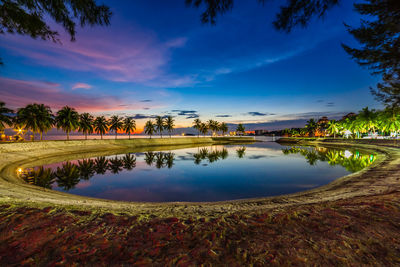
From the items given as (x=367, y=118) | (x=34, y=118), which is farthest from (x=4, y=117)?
(x=367, y=118)

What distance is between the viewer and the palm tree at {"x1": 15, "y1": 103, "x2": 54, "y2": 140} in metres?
45.3

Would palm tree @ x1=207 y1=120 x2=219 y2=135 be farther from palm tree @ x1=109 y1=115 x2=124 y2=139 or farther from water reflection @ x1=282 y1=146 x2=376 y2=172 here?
water reflection @ x1=282 y1=146 x2=376 y2=172

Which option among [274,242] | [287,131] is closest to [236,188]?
[274,242]

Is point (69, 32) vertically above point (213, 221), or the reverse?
point (69, 32)

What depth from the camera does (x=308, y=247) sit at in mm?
3316

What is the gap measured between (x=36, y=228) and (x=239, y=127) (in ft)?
576

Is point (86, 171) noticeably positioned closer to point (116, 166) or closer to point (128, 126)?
point (116, 166)

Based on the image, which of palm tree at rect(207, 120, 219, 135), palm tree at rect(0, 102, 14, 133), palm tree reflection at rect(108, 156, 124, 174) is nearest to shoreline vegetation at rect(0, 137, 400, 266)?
palm tree reflection at rect(108, 156, 124, 174)

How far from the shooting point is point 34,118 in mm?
46250

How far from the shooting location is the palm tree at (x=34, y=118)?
45.3m

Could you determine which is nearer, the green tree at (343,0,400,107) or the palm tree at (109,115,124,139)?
the green tree at (343,0,400,107)

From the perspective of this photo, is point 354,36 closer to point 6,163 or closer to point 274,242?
point 274,242

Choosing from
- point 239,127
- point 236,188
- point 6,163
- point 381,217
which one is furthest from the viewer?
point 239,127

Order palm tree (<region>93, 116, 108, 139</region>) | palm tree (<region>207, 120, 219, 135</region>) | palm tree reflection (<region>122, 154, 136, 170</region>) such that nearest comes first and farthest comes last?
palm tree reflection (<region>122, 154, 136, 170</region>)
palm tree (<region>93, 116, 108, 139</region>)
palm tree (<region>207, 120, 219, 135</region>)
